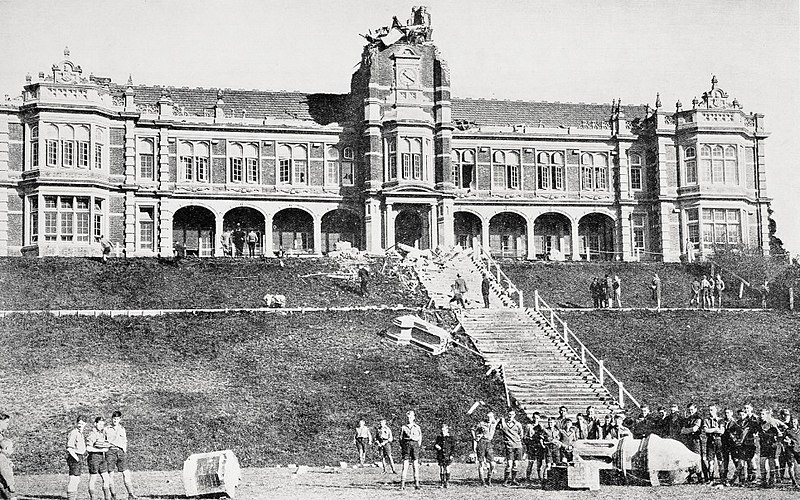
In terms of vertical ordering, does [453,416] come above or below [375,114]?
below

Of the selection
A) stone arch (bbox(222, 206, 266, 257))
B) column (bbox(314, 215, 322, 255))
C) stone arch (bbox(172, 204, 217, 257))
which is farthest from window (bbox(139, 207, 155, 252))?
column (bbox(314, 215, 322, 255))

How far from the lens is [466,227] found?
56.8m

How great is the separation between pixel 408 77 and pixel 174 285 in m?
20.1

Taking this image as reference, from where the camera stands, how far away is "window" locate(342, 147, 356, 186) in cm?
5469

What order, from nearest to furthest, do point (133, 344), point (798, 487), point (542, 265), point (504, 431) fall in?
point (798, 487), point (504, 431), point (133, 344), point (542, 265)

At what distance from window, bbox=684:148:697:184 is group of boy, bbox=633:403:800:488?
35072 millimetres

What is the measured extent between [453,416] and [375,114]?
27778 millimetres

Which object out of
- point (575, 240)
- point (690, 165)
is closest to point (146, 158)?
point (575, 240)

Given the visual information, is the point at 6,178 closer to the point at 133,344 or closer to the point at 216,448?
the point at 133,344

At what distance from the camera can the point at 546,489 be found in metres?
20.6

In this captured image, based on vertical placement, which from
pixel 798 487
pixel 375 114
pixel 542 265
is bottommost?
pixel 798 487

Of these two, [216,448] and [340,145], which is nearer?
[216,448]

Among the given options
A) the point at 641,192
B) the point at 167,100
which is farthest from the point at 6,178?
the point at 641,192

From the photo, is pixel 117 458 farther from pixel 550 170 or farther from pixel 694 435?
pixel 550 170
